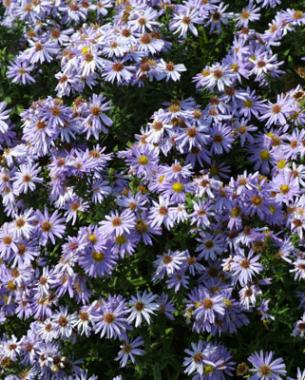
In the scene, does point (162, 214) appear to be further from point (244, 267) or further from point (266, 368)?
point (266, 368)

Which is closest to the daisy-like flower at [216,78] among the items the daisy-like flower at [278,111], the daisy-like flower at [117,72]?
the daisy-like flower at [278,111]

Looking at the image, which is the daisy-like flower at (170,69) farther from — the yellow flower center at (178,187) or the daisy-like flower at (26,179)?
the daisy-like flower at (26,179)

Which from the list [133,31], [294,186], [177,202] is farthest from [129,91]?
[294,186]

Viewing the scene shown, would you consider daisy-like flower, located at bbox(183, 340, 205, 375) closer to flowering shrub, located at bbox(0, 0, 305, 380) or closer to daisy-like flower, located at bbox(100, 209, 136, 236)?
flowering shrub, located at bbox(0, 0, 305, 380)

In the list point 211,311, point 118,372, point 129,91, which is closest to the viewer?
point 211,311

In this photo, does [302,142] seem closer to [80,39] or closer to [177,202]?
[177,202]

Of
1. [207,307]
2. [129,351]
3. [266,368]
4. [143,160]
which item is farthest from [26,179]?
[266,368]

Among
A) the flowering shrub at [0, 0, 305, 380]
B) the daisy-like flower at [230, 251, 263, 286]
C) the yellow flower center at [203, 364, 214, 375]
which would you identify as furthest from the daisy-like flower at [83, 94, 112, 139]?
the yellow flower center at [203, 364, 214, 375]
